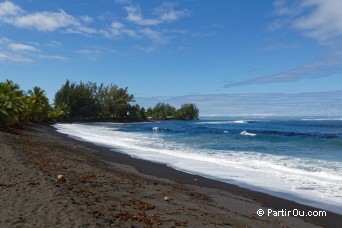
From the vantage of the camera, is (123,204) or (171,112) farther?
(171,112)

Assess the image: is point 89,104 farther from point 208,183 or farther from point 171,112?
point 208,183

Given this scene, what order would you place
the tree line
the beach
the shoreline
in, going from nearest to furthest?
the beach
the shoreline
the tree line

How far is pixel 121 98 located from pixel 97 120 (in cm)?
1126

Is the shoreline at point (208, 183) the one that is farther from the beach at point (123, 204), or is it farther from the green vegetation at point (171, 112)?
the green vegetation at point (171, 112)

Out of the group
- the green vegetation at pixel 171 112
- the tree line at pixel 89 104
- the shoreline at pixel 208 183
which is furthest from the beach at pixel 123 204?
the green vegetation at pixel 171 112

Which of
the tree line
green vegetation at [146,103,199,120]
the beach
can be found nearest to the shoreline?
the beach

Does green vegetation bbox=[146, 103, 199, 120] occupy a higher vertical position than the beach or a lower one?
higher

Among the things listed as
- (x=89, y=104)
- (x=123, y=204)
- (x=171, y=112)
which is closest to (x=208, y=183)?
(x=123, y=204)

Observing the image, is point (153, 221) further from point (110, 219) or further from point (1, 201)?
point (1, 201)

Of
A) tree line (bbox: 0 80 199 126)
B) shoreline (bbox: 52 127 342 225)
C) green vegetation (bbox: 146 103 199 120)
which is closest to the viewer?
shoreline (bbox: 52 127 342 225)

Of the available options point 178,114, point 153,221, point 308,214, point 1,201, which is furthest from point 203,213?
point 178,114

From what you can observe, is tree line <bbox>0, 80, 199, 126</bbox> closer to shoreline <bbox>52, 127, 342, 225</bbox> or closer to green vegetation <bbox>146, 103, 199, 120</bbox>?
green vegetation <bbox>146, 103, 199, 120</bbox>

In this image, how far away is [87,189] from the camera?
769 centimetres

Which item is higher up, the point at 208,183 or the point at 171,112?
the point at 171,112
